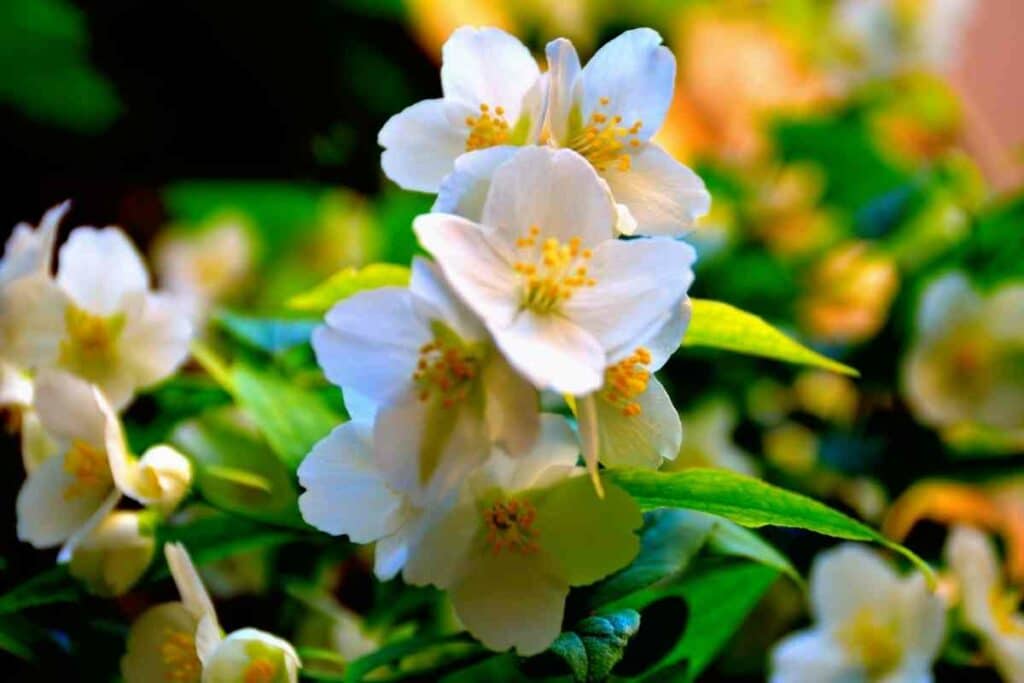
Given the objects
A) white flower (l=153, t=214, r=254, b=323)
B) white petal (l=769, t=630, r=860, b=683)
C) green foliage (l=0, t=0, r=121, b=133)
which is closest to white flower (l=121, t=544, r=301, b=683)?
white petal (l=769, t=630, r=860, b=683)

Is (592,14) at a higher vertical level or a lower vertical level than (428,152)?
lower

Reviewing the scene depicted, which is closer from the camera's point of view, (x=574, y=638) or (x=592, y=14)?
(x=574, y=638)

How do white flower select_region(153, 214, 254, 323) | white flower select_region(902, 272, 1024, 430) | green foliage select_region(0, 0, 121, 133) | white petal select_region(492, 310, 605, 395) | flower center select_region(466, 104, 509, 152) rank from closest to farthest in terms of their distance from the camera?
white petal select_region(492, 310, 605, 395) < flower center select_region(466, 104, 509, 152) < white flower select_region(902, 272, 1024, 430) < white flower select_region(153, 214, 254, 323) < green foliage select_region(0, 0, 121, 133)

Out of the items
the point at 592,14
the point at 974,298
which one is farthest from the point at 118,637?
the point at 592,14

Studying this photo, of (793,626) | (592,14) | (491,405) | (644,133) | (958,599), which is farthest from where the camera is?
(592,14)

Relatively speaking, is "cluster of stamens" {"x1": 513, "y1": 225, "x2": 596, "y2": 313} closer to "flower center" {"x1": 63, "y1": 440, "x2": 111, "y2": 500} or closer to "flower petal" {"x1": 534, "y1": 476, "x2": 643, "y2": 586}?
"flower petal" {"x1": 534, "y1": 476, "x2": 643, "y2": 586}

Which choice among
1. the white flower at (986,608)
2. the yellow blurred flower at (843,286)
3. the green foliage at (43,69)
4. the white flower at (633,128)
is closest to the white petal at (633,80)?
the white flower at (633,128)

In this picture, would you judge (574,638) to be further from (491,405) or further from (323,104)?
(323,104)

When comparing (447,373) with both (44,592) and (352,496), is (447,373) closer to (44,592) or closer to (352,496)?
(352,496)
